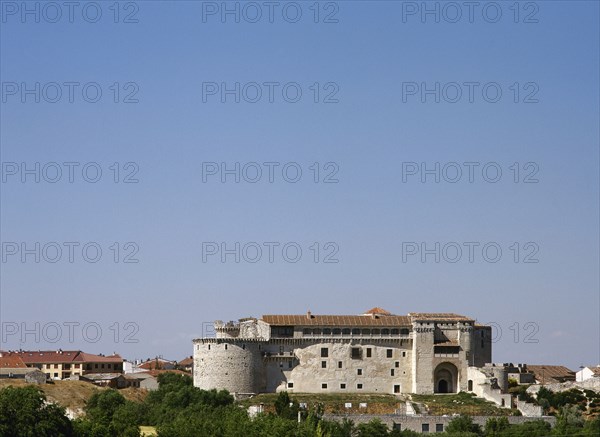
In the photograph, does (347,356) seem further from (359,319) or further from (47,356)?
(47,356)

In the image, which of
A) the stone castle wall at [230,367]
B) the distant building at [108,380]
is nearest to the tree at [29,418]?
the stone castle wall at [230,367]

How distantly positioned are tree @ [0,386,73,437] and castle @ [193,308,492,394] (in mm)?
22056

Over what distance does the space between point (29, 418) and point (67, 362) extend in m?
57.9

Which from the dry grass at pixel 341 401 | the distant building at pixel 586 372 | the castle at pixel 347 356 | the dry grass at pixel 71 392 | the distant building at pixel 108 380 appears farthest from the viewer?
the distant building at pixel 108 380

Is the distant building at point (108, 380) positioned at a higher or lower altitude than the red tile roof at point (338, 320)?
lower

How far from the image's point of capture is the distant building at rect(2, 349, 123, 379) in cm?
13800

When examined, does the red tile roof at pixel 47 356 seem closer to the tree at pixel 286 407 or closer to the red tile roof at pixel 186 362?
the red tile roof at pixel 186 362

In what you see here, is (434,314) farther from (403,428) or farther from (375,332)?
(403,428)

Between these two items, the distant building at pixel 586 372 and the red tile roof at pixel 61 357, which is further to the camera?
the red tile roof at pixel 61 357

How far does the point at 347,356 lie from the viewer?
349 ft

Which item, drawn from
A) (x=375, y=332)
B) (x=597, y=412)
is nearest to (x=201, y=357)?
(x=375, y=332)

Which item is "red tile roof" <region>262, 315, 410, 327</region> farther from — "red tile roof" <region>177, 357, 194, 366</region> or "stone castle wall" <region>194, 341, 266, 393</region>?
"red tile roof" <region>177, 357, 194, 366</region>

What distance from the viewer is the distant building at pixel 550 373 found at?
120 meters

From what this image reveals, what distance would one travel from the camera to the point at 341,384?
106000 millimetres
